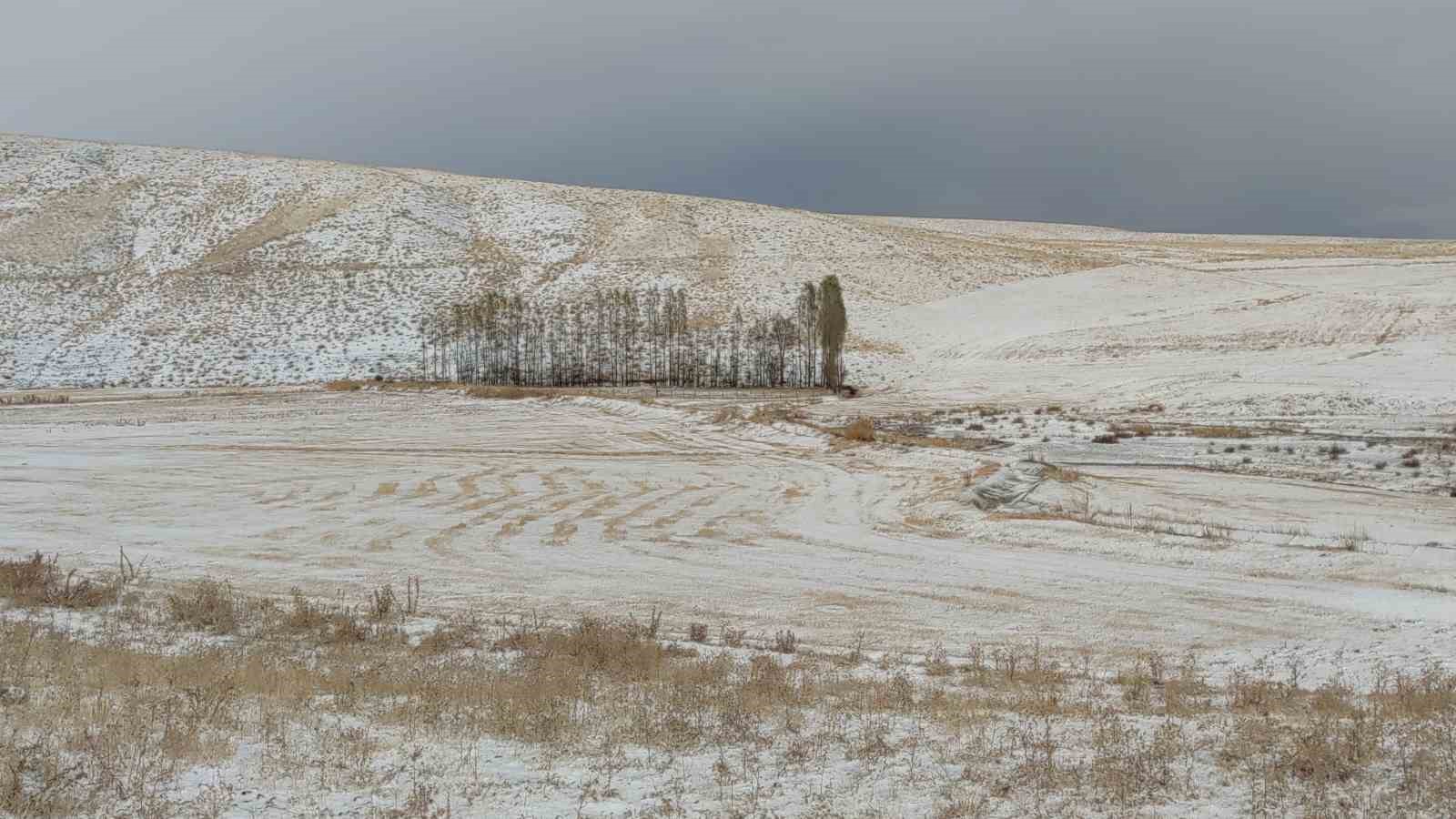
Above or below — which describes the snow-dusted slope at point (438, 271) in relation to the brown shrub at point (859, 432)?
above

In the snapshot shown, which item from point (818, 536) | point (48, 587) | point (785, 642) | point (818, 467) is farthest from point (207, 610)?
point (818, 467)

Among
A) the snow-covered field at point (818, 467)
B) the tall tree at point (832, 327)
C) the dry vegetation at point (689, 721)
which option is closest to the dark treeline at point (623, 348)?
the tall tree at point (832, 327)

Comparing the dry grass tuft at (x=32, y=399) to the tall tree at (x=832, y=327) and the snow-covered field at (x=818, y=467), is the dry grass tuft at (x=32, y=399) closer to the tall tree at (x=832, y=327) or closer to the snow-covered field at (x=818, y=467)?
the snow-covered field at (x=818, y=467)

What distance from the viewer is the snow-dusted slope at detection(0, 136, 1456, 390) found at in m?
62.3

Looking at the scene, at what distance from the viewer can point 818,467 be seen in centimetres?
2428

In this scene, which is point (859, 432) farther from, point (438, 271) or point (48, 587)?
point (438, 271)

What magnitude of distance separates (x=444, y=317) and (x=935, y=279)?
1661 inches

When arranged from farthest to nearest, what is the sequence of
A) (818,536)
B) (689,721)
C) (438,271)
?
(438,271), (818,536), (689,721)

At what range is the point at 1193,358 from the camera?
1983 inches

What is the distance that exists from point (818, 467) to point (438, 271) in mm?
62588

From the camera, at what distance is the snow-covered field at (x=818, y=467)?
1159cm

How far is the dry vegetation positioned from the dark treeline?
50.8 meters

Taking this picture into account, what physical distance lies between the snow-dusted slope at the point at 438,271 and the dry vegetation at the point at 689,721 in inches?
1869

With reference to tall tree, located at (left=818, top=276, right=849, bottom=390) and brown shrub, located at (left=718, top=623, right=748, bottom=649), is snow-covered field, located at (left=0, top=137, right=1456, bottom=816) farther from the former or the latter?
tall tree, located at (left=818, top=276, right=849, bottom=390)
